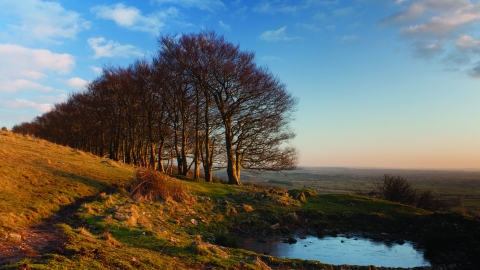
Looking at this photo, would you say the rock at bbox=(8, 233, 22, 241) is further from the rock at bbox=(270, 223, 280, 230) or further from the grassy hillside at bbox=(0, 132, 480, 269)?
the rock at bbox=(270, 223, 280, 230)

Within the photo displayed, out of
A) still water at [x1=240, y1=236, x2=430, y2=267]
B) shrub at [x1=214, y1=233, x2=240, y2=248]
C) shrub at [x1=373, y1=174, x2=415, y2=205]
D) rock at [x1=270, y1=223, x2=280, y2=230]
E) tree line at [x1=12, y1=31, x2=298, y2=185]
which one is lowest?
still water at [x1=240, y1=236, x2=430, y2=267]

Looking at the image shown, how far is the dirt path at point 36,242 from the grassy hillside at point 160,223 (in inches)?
0.9

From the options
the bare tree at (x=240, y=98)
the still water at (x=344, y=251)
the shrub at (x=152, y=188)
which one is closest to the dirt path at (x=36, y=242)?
the shrub at (x=152, y=188)

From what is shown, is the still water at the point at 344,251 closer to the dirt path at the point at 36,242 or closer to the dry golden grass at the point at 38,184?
the dirt path at the point at 36,242

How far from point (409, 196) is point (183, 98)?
894 inches

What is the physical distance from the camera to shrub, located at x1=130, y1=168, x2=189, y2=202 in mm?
16500

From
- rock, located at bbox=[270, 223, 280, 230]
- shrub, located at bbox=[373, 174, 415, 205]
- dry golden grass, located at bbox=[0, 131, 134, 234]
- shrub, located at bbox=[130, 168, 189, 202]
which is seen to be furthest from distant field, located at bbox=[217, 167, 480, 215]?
dry golden grass, located at bbox=[0, 131, 134, 234]

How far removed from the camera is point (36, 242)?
310 inches

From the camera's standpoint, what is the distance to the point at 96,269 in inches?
235

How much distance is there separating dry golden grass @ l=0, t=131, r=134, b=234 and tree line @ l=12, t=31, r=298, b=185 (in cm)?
1160

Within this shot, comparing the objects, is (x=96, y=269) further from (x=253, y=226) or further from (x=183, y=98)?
(x=183, y=98)

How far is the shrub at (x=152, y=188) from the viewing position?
1650cm

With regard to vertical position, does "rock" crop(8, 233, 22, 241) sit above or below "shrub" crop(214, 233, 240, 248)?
above

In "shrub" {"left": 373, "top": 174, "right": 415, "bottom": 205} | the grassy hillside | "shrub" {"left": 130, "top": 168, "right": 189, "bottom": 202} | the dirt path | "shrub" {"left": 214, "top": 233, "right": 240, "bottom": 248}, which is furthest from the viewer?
"shrub" {"left": 373, "top": 174, "right": 415, "bottom": 205}
